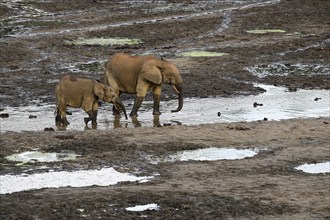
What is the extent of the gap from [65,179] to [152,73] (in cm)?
809

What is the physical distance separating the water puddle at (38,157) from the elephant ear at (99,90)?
4338mm

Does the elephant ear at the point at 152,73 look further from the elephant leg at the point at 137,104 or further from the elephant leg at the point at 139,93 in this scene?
the elephant leg at the point at 137,104

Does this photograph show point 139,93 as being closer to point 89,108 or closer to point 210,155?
point 89,108

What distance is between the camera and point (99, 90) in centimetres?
2198

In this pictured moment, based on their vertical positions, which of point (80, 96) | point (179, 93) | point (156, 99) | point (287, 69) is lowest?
point (287, 69)

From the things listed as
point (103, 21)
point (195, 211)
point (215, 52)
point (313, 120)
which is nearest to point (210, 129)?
point (313, 120)

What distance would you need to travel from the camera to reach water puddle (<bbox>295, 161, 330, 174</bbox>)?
16672 mm

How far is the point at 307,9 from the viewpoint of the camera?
1801 inches

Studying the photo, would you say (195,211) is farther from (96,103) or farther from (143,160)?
(96,103)

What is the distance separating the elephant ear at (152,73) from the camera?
23344 millimetres

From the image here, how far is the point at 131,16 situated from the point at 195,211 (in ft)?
101

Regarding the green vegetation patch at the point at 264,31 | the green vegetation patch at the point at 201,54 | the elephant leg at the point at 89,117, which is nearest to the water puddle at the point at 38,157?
the elephant leg at the point at 89,117

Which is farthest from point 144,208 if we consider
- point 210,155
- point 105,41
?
point 105,41

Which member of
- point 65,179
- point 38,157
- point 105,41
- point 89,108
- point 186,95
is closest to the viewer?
point 65,179
